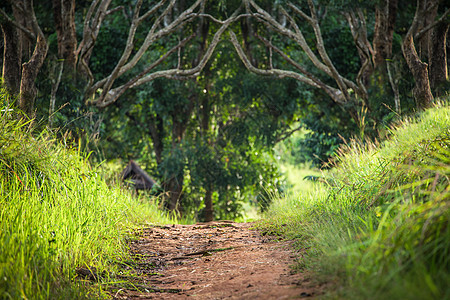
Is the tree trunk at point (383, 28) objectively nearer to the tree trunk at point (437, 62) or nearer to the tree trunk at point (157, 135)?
the tree trunk at point (437, 62)

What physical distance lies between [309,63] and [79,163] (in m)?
6.52

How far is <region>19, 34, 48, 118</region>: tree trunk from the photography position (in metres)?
Answer: 6.23

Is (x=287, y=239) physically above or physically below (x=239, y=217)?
below

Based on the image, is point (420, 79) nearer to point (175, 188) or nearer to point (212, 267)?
point (212, 267)

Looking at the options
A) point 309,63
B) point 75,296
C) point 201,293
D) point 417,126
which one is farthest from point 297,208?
point 309,63

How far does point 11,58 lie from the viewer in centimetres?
670

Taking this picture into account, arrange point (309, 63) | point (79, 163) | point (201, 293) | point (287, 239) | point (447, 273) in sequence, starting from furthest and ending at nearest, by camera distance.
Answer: point (309, 63), point (79, 163), point (287, 239), point (201, 293), point (447, 273)

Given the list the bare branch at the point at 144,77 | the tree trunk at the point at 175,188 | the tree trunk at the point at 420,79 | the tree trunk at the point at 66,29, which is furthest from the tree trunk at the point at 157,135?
the tree trunk at the point at 420,79

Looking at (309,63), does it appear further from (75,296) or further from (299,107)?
(75,296)

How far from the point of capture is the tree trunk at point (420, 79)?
7.29 meters

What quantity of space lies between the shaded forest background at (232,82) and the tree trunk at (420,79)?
403 mm

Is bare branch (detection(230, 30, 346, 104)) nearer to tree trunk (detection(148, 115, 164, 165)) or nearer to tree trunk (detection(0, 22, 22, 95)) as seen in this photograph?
tree trunk (detection(148, 115, 164, 165))

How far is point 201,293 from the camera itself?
9.99 ft

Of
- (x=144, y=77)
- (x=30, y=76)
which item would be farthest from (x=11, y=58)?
(x=144, y=77)
